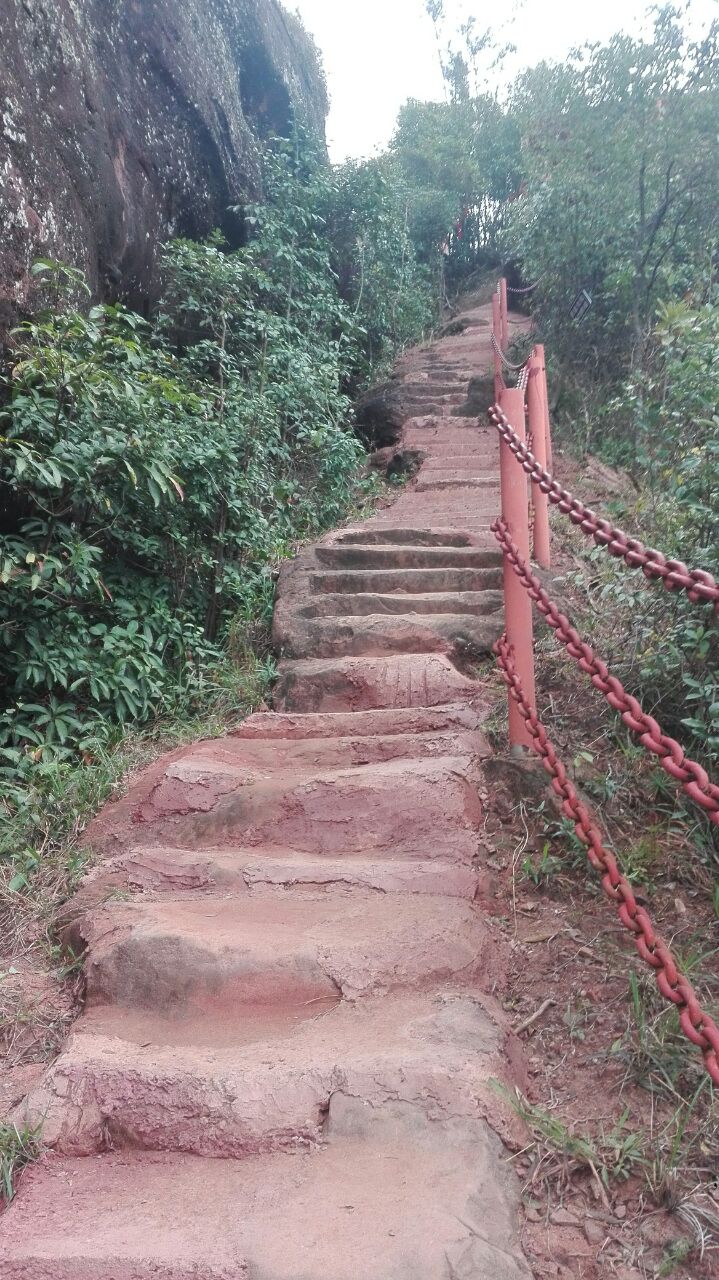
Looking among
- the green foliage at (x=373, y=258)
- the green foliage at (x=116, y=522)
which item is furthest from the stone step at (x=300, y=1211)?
the green foliage at (x=373, y=258)

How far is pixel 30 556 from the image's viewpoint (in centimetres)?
355

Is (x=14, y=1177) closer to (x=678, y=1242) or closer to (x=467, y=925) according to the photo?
(x=467, y=925)

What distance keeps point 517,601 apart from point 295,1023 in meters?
1.41

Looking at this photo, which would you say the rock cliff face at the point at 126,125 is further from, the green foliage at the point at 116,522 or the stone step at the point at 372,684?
the stone step at the point at 372,684

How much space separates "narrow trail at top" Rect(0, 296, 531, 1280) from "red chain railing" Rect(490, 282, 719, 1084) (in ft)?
1.54

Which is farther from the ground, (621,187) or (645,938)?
(621,187)

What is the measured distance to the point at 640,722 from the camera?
1655 millimetres

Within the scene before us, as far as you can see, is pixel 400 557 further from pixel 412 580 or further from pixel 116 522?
pixel 116 522

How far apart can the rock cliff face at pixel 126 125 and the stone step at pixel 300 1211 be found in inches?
139

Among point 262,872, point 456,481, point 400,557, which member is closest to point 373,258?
point 456,481

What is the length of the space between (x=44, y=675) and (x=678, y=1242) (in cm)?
312

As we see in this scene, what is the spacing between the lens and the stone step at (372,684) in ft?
12.0

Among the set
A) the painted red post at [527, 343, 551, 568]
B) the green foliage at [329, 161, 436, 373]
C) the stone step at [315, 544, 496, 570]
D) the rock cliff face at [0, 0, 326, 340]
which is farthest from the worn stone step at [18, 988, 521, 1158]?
the green foliage at [329, 161, 436, 373]

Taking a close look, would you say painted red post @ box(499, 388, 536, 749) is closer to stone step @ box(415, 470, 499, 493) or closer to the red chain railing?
the red chain railing
